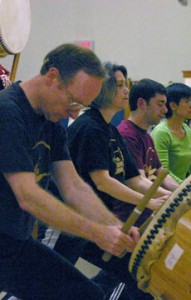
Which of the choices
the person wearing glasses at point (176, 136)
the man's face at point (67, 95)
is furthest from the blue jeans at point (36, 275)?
the person wearing glasses at point (176, 136)

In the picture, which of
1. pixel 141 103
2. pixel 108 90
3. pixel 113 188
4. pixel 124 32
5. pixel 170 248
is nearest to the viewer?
pixel 170 248

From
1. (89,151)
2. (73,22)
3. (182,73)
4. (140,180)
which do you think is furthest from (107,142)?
(73,22)

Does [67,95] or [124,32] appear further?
[124,32]

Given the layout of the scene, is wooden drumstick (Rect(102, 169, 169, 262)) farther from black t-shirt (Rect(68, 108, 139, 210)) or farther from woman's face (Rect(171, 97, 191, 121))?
woman's face (Rect(171, 97, 191, 121))

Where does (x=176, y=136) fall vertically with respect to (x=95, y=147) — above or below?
below

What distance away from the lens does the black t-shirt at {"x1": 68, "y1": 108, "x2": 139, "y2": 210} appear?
2.04m

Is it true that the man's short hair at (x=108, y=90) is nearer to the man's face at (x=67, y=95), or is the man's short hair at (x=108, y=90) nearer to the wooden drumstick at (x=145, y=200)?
the man's face at (x=67, y=95)

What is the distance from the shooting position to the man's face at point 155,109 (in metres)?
2.58

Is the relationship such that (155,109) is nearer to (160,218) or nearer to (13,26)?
(13,26)

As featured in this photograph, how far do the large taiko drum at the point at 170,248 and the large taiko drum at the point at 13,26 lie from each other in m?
1.66

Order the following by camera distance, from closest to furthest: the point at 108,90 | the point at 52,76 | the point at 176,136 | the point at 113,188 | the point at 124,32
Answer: the point at 52,76, the point at 113,188, the point at 108,90, the point at 176,136, the point at 124,32

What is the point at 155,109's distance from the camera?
2619 millimetres

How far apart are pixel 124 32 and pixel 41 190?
15.6 feet

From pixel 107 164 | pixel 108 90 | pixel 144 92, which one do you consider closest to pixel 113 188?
pixel 107 164
